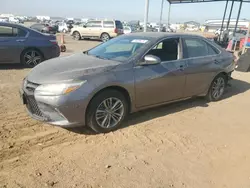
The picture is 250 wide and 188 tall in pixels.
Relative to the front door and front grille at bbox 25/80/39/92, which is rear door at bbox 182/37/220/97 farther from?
front grille at bbox 25/80/39/92

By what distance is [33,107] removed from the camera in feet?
13.1

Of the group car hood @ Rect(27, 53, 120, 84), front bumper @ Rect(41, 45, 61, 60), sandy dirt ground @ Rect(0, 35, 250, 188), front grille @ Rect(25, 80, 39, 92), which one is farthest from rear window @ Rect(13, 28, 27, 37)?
front grille @ Rect(25, 80, 39, 92)

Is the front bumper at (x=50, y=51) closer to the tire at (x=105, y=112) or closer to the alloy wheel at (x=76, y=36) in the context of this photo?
the tire at (x=105, y=112)

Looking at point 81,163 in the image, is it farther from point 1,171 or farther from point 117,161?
point 1,171

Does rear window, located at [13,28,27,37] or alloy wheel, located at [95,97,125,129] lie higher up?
rear window, located at [13,28,27,37]

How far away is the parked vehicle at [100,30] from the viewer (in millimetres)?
22656

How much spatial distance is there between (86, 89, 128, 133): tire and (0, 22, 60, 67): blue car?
18.3ft

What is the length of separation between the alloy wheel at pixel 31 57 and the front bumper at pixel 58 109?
5.18m

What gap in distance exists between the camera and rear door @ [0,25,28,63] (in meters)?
8.27

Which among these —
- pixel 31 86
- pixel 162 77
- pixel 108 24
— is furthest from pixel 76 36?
pixel 31 86

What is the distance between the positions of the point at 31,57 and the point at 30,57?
0.03 metres

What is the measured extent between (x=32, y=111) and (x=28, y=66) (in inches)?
206

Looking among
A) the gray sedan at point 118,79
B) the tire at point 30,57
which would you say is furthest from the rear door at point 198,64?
the tire at point 30,57

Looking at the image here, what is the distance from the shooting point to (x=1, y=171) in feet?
10.3
